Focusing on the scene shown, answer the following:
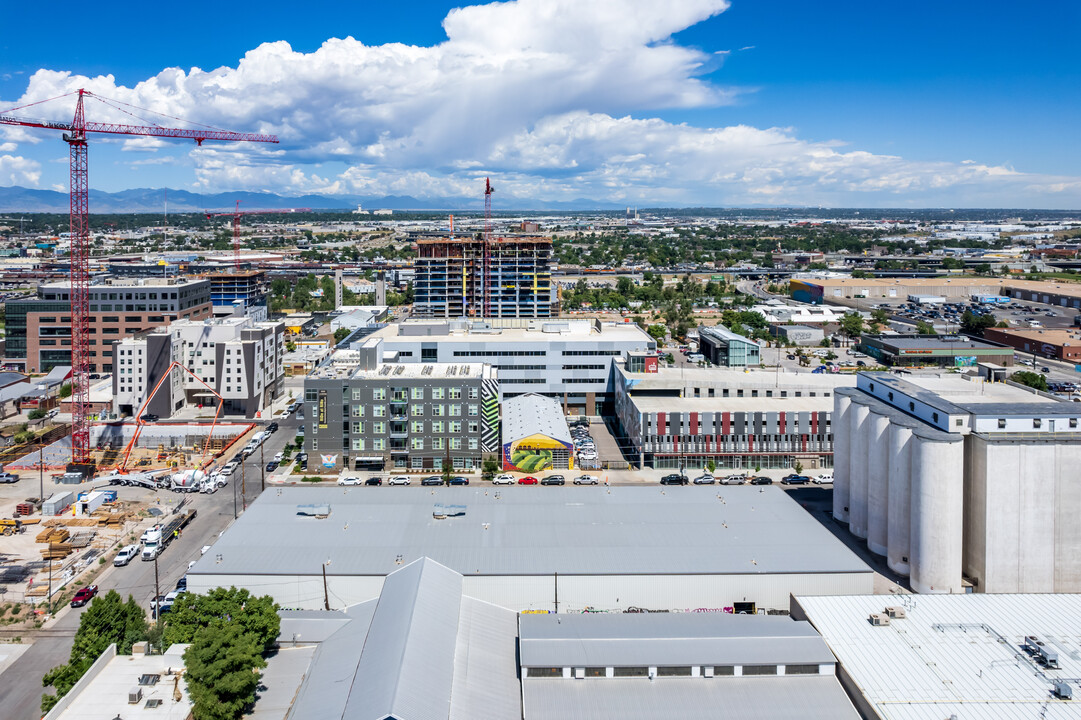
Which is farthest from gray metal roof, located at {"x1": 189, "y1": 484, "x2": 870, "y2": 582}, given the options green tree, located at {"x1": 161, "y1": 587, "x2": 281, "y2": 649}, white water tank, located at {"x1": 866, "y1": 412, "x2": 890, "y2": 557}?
green tree, located at {"x1": 161, "y1": 587, "x2": 281, "y2": 649}

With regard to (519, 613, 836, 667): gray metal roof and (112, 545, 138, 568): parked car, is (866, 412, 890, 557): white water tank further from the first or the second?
(112, 545, 138, 568): parked car

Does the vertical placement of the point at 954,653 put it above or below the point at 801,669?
above

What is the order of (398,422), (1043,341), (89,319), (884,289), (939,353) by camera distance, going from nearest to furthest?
(398,422) → (89,319) → (939,353) → (1043,341) → (884,289)

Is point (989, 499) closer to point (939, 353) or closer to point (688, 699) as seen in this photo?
point (688, 699)

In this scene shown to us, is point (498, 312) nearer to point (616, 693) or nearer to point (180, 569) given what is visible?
point (180, 569)

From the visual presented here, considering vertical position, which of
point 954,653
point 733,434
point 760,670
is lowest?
point 760,670

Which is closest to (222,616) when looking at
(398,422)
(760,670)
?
(760,670)
